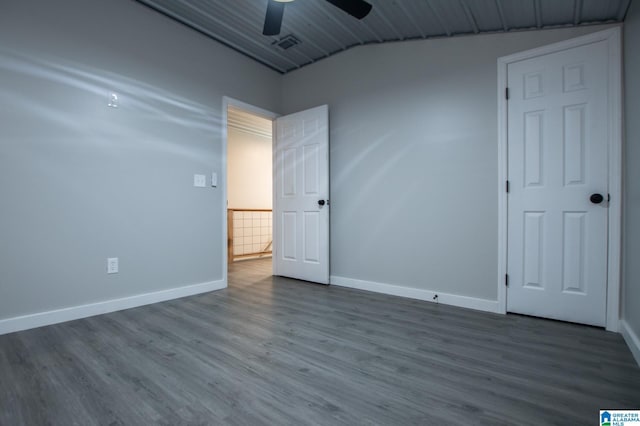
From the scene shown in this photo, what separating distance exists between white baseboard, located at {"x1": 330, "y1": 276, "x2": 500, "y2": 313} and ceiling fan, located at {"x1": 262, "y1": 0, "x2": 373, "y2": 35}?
7.87ft

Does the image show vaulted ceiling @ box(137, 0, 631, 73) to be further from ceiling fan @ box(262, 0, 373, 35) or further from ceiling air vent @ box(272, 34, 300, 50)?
ceiling fan @ box(262, 0, 373, 35)

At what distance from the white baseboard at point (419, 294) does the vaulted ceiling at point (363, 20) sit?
7.33ft

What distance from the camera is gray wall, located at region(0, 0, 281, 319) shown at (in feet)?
7.02

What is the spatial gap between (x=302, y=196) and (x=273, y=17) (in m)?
1.97

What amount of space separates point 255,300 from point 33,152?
2.05 metres

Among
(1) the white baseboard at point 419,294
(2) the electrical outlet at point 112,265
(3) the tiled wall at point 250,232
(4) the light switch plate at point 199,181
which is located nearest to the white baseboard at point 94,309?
(2) the electrical outlet at point 112,265

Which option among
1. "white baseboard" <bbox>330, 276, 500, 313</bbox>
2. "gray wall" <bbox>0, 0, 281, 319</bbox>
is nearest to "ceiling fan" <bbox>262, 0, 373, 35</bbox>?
"gray wall" <bbox>0, 0, 281, 319</bbox>

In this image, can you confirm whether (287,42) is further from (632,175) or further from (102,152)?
(632,175)

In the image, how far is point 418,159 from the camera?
2.98 metres

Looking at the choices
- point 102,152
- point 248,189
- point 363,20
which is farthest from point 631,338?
point 248,189

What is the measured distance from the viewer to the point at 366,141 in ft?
11.0

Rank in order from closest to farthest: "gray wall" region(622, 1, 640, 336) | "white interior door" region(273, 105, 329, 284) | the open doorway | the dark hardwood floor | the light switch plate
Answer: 1. the dark hardwood floor
2. "gray wall" region(622, 1, 640, 336)
3. the light switch plate
4. "white interior door" region(273, 105, 329, 284)
5. the open doorway

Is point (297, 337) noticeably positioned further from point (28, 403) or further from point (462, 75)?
point (462, 75)

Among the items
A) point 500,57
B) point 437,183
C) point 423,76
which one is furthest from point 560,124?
point 423,76
